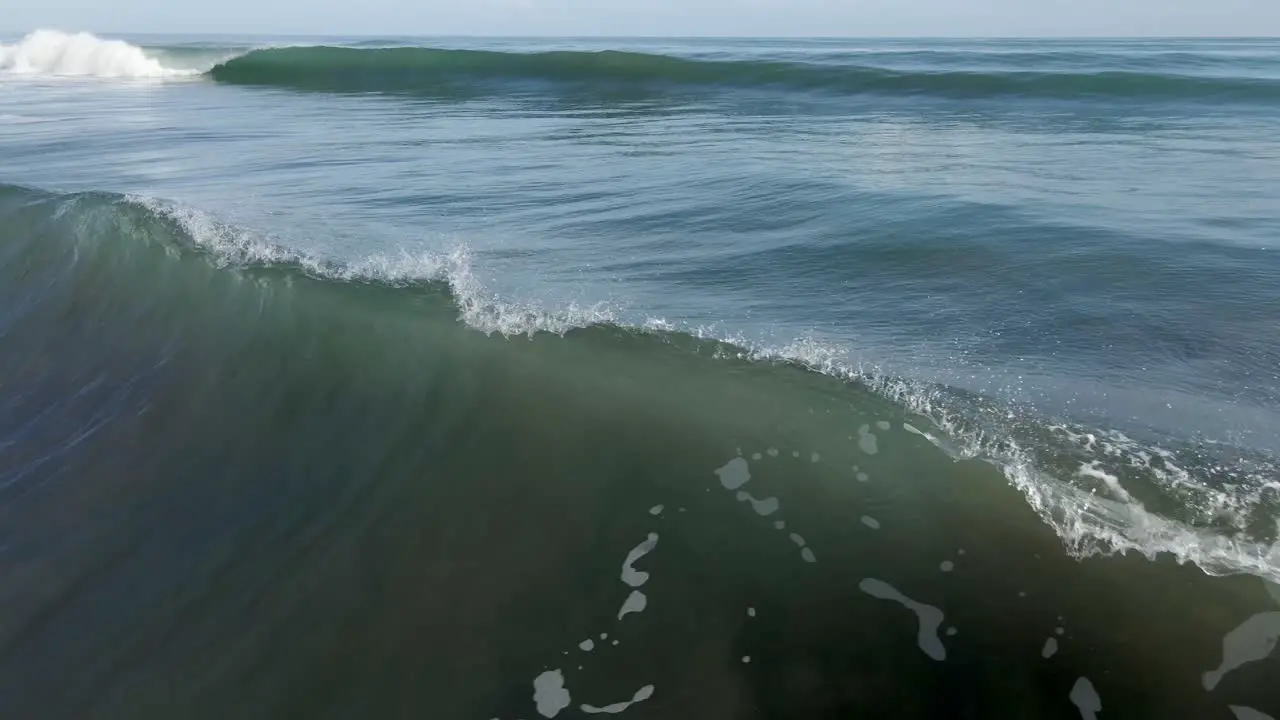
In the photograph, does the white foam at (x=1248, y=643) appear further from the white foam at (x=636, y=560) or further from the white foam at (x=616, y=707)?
the white foam at (x=636, y=560)

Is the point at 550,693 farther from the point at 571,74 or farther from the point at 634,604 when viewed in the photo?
the point at 571,74

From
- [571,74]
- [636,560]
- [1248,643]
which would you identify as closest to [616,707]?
[636,560]

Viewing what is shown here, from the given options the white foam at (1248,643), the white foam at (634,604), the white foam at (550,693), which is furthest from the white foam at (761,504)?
the white foam at (1248,643)

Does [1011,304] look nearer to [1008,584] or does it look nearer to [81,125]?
[1008,584]

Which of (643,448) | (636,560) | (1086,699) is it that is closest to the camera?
(1086,699)

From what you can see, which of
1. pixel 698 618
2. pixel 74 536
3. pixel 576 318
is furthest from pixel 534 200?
pixel 698 618

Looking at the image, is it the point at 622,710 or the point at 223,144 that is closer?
the point at 622,710
